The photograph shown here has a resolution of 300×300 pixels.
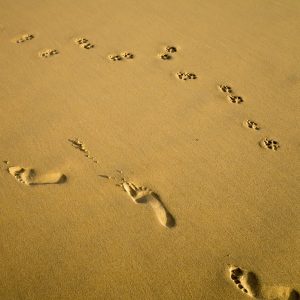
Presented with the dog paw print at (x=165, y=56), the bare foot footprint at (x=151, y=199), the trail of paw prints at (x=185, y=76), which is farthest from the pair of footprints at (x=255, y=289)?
the dog paw print at (x=165, y=56)

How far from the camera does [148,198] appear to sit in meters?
1.58

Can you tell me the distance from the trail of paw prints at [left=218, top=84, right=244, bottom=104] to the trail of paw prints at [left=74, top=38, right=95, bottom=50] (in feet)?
3.65

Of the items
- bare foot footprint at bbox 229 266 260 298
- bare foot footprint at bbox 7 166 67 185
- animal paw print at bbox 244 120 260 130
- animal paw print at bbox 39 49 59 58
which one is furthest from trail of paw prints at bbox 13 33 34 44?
bare foot footprint at bbox 229 266 260 298

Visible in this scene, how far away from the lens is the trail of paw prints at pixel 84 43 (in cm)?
252

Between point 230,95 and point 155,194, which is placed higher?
point 230,95

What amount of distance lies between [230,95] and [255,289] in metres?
1.28

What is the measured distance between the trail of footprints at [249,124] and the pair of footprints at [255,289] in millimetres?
790

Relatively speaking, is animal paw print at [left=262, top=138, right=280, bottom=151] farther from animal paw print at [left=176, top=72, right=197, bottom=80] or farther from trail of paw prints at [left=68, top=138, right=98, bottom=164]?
trail of paw prints at [left=68, top=138, right=98, bottom=164]

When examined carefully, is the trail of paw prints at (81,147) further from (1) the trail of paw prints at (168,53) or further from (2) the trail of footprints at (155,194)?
(1) the trail of paw prints at (168,53)

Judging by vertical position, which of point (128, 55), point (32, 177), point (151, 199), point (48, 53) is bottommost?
point (151, 199)

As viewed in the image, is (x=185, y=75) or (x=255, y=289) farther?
(x=185, y=75)

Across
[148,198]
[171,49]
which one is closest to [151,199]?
[148,198]

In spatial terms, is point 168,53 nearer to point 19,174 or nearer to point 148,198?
point 148,198

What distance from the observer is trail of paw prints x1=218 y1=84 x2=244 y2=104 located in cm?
209
